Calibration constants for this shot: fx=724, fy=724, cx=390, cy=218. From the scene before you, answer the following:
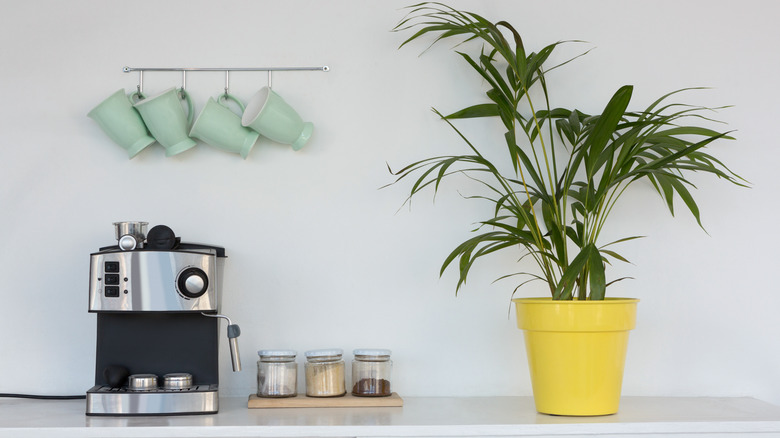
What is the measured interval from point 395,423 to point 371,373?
9.2 inches

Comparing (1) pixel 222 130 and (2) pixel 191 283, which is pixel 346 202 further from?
(2) pixel 191 283

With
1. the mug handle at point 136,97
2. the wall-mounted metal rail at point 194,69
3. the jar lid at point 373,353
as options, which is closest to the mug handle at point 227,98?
the wall-mounted metal rail at point 194,69

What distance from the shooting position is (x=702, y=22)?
177 cm

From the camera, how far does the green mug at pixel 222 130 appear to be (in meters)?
1.60

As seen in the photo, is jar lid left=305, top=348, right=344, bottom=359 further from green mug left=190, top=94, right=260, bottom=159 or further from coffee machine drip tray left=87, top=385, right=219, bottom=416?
green mug left=190, top=94, right=260, bottom=159

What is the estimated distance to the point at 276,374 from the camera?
4.97 ft

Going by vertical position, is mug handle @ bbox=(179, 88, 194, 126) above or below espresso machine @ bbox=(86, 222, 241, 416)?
above

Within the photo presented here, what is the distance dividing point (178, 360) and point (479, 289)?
2.25ft

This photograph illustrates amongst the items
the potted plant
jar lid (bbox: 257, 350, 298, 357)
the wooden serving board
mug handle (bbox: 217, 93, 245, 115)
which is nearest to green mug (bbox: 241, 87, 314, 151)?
mug handle (bbox: 217, 93, 245, 115)

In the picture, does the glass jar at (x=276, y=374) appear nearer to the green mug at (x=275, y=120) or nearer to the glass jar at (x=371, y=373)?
the glass jar at (x=371, y=373)

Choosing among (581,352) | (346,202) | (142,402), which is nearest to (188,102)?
(346,202)

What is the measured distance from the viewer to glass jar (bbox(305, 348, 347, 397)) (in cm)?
152

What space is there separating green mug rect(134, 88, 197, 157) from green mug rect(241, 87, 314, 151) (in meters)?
0.14

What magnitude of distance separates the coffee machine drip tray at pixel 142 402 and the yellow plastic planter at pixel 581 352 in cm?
67
